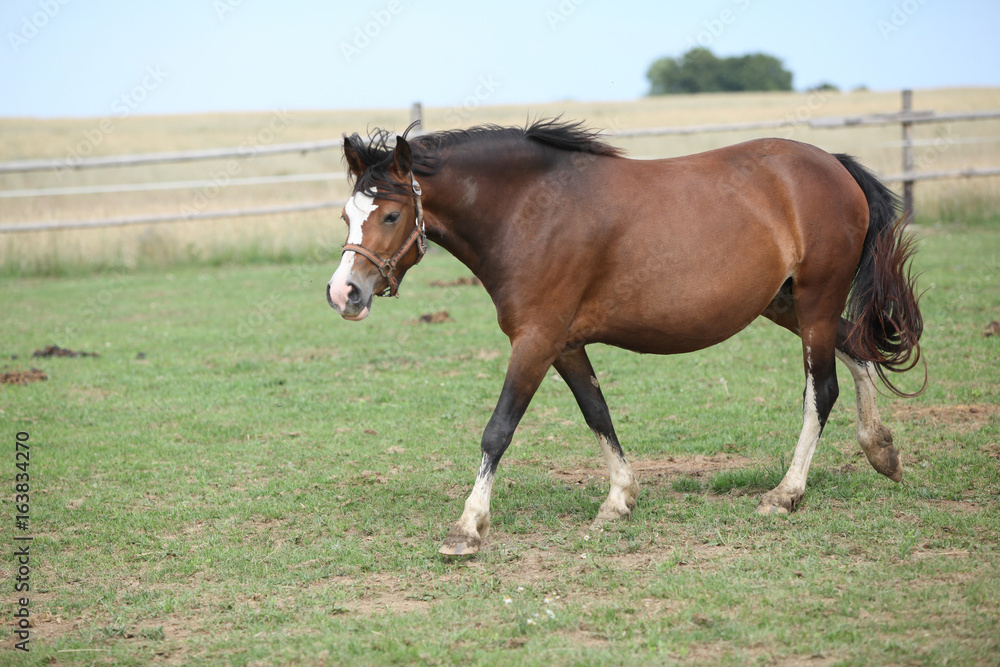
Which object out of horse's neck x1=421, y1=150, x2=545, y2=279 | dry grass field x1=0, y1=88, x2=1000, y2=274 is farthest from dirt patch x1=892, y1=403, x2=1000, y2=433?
dry grass field x1=0, y1=88, x2=1000, y2=274

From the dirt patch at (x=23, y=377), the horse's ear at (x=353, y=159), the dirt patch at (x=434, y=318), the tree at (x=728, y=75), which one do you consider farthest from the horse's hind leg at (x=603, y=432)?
the tree at (x=728, y=75)

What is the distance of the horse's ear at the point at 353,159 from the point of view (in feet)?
14.0

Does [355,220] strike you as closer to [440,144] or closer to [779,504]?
[440,144]

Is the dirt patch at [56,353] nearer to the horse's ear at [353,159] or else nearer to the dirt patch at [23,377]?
the dirt patch at [23,377]

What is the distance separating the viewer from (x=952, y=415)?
612cm

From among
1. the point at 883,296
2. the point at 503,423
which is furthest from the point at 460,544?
the point at 883,296

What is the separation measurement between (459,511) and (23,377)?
5552 mm

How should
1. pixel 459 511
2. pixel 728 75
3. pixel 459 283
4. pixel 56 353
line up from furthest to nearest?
pixel 728 75 < pixel 459 283 < pixel 56 353 < pixel 459 511

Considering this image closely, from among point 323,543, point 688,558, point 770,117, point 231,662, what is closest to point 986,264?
point 688,558

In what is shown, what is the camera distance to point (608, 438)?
16.0ft

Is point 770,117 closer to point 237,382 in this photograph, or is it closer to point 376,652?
point 237,382

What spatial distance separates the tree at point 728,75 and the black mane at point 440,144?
65.1 m

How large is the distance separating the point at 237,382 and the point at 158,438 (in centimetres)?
161

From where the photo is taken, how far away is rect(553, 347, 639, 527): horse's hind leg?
4.77m
